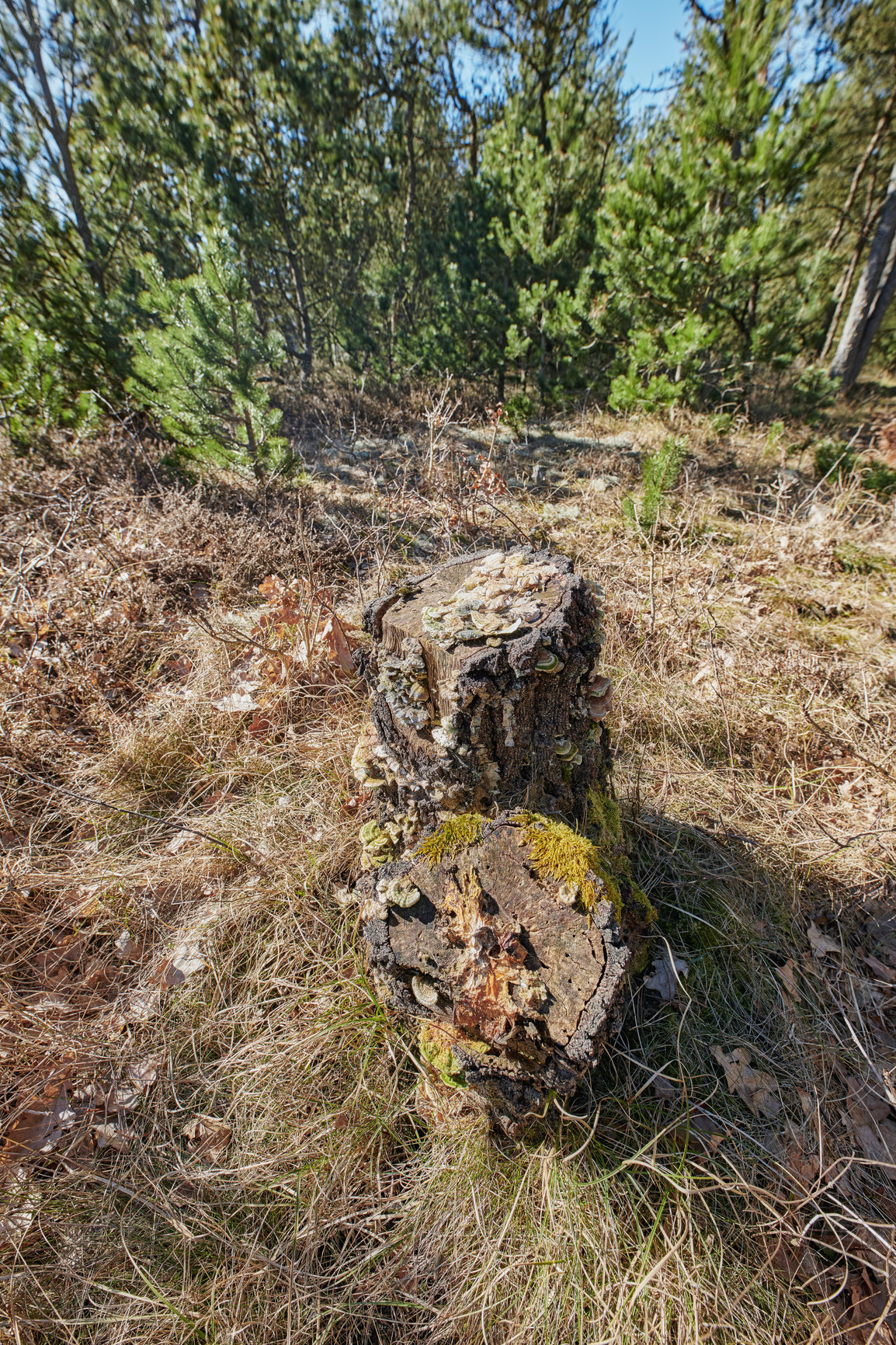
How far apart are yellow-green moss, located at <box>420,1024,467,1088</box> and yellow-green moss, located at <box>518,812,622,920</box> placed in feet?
1.62

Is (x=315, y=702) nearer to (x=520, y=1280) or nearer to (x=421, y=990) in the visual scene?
(x=421, y=990)

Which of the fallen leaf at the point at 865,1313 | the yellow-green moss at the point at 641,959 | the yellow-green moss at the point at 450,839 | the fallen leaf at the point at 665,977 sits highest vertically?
the yellow-green moss at the point at 450,839

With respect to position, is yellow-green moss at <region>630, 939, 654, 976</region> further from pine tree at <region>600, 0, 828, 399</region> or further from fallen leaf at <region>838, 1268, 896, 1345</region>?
pine tree at <region>600, 0, 828, 399</region>

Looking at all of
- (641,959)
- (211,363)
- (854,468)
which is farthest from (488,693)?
(854,468)

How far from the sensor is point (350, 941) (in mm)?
1920

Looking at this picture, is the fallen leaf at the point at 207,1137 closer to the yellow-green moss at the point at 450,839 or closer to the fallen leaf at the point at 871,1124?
the yellow-green moss at the point at 450,839

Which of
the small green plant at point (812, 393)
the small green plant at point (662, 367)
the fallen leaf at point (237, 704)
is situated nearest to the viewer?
the fallen leaf at point (237, 704)

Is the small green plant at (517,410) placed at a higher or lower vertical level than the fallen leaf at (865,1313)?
higher

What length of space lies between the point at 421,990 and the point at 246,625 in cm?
258

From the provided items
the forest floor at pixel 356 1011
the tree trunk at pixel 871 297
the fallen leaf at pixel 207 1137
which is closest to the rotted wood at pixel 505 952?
the forest floor at pixel 356 1011

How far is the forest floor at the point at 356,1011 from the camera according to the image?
4.29 feet

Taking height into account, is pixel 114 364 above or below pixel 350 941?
above

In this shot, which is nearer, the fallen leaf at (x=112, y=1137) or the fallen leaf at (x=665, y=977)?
the fallen leaf at (x=112, y=1137)

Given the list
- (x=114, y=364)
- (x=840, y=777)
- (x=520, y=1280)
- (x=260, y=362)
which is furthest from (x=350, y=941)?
(x=114, y=364)
